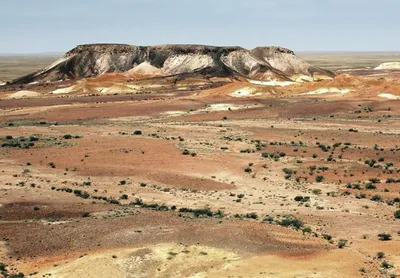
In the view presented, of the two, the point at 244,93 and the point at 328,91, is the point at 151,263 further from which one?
the point at 328,91

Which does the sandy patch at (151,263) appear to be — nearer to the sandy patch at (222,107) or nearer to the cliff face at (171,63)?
the sandy patch at (222,107)

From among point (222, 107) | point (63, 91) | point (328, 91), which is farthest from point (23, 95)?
point (328, 91)

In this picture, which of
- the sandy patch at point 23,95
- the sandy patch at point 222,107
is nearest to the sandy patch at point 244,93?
the sandy patch at point 222,107

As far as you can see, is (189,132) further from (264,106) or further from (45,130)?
(264,106)

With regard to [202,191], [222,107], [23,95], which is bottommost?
[202,191]

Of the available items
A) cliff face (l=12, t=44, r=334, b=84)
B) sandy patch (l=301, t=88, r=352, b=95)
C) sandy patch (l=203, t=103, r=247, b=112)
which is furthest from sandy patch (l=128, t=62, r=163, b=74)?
sandy patch (l=203, t=103, r=247, b=112)
